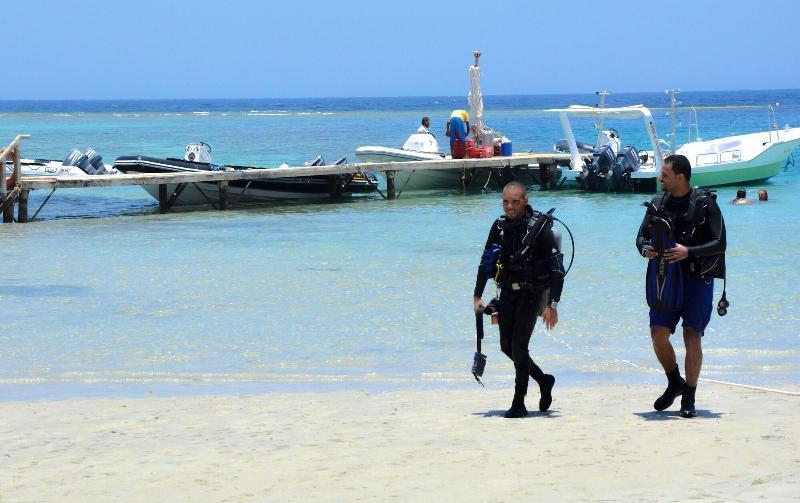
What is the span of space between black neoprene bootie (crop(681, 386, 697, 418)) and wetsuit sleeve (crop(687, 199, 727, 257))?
0.84 m

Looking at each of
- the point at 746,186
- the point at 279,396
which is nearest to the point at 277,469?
the point at 279,396

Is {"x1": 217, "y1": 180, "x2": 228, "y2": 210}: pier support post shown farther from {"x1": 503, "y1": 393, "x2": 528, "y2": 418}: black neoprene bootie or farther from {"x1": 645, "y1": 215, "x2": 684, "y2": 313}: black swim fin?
{"x1": 645, "y1": 215, "x2": 684, "y2": 313}: black swim fin

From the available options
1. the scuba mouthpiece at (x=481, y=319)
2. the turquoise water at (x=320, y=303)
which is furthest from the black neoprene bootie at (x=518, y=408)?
the turquoise water at (x=320, y=303)

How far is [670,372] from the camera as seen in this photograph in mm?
6562

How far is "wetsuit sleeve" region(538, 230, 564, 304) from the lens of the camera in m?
6.25

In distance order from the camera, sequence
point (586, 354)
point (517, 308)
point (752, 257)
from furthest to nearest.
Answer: point (752, 257), point (586, 354), point (517, 308)

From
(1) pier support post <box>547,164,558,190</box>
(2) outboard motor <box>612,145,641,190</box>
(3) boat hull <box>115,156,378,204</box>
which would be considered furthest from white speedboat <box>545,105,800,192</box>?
(3) boat hull <box>115,156,378,204</box>

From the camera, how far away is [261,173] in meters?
24.1

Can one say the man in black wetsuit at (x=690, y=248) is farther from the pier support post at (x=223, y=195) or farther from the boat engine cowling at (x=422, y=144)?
the boat engine cowling at (x=422, y=144)

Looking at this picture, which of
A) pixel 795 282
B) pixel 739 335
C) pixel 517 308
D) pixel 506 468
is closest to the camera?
pixel 506 468

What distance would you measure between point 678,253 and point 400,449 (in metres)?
1.81

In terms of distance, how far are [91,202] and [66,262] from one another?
11949 millimetres

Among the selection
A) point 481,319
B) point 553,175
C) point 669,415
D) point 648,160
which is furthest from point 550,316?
point 648,160

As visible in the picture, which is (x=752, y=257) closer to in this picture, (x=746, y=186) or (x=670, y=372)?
(x=670, y=372)
